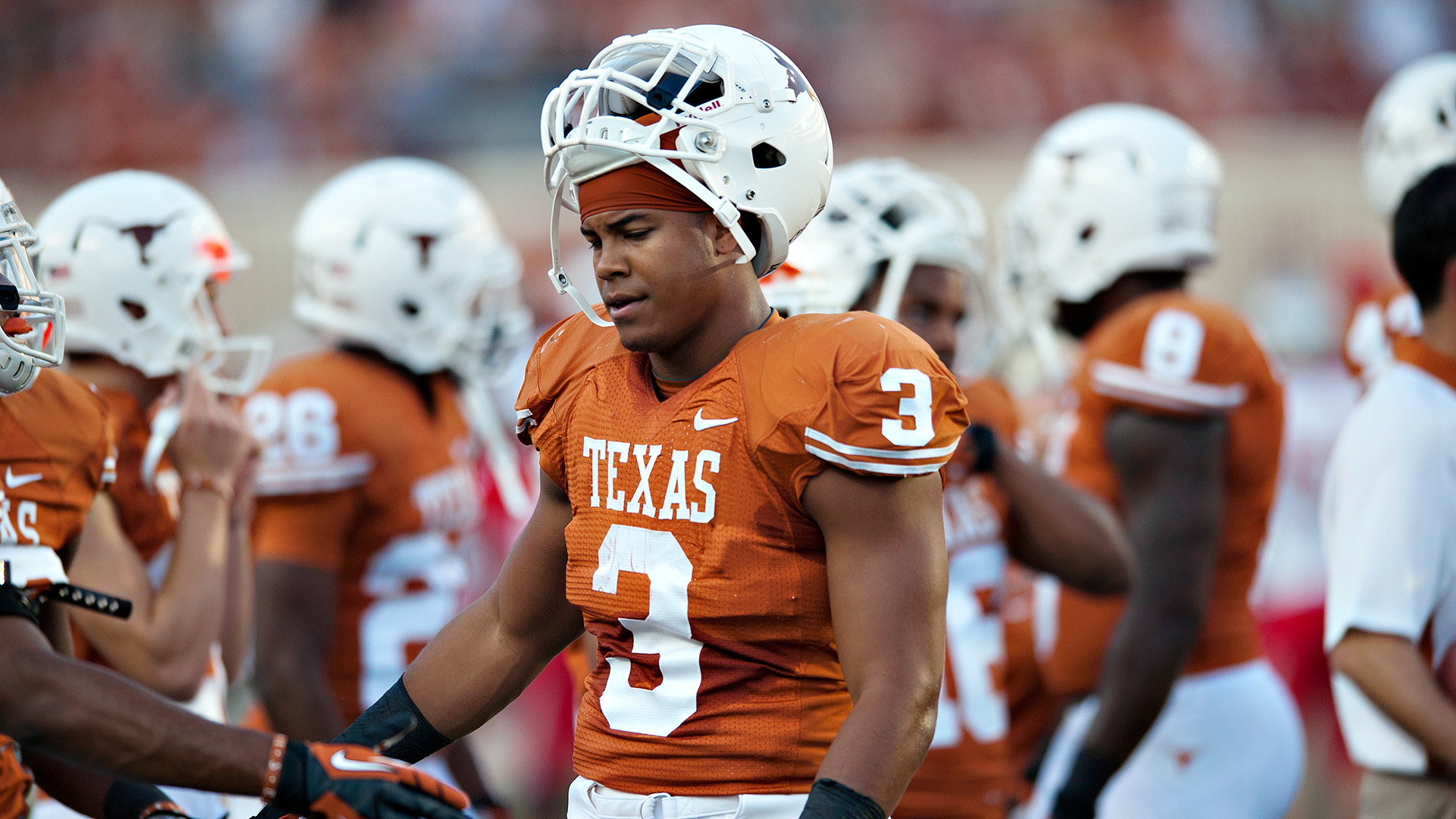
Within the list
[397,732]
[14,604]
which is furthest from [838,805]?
[14,604]

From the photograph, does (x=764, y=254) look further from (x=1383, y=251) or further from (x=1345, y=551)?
(x=1383, y=251)

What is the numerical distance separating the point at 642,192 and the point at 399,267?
7.66ft

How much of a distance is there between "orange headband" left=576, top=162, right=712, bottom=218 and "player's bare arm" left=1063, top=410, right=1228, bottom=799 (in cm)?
212

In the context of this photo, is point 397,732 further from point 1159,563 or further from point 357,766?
point 1159,563

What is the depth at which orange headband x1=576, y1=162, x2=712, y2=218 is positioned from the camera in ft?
7.47

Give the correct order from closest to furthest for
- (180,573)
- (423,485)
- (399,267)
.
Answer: (180,573) → (423,485) → (399,267)

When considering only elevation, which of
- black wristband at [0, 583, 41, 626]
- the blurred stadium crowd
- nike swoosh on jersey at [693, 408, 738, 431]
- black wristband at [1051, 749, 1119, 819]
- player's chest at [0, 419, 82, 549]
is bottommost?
black wristband at [1051, 749, 1119, 819]

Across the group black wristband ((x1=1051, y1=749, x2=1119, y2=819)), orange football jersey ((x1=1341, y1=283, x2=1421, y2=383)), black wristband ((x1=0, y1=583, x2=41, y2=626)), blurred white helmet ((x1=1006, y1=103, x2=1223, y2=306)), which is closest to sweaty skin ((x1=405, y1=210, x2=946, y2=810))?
black wristband ((x1=0, y1=583, x2=41, y2=626))

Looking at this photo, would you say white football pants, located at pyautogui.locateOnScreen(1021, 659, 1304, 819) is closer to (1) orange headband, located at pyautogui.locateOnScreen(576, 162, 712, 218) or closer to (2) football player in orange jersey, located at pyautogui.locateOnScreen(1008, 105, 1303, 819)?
(2) football player in orange jersey, located at pyautogui.locateOnScreen(1008, 105, 1303, 819)

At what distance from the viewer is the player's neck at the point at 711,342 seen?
2.34 meters

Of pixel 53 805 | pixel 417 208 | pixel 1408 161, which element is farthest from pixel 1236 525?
pixel 53 805

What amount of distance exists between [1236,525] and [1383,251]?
7.54 meters

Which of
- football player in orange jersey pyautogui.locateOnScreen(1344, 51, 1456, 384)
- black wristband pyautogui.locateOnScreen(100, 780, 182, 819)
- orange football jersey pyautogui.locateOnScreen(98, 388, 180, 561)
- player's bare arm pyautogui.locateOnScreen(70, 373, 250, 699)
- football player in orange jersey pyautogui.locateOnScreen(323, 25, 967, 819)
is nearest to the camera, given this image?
football player in orange jersey pyautogui.locateOnScreen(323, 25, 967, 819)

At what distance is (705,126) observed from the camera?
226 cm
